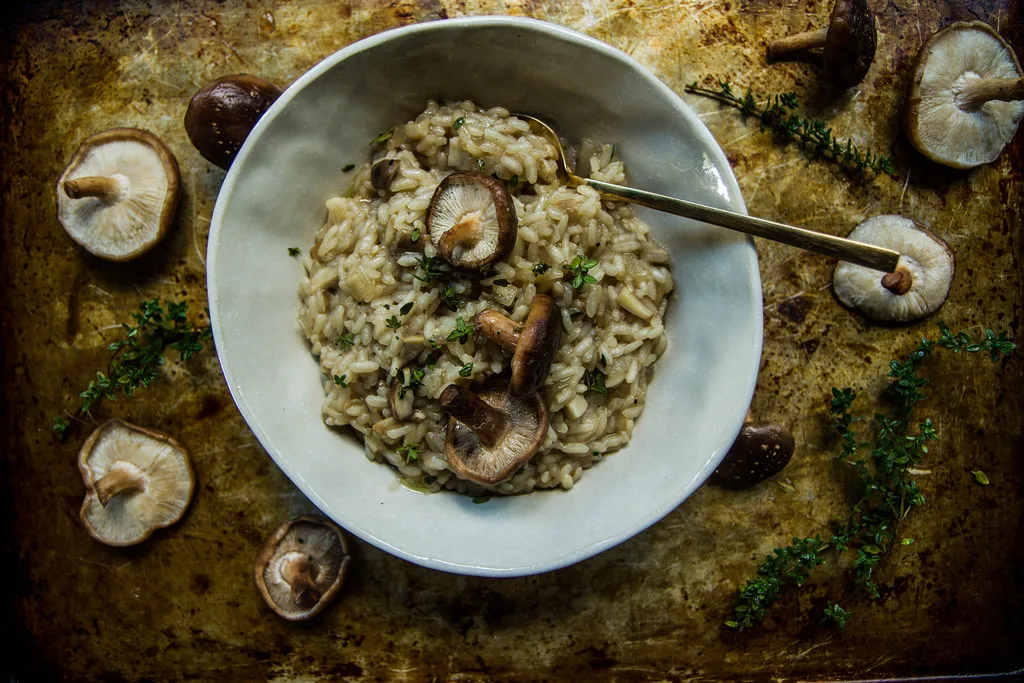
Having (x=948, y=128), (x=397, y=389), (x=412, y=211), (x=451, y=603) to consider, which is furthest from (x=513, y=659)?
(x=948, y=128)

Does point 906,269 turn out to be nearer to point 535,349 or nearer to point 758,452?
point 758,452

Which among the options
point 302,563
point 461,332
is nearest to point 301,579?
point 302,563

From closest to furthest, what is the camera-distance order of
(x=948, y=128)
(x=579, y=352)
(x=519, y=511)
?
1. (x=579, y=352)
2. (x=519, y=511)
3. (x=948, y=128)

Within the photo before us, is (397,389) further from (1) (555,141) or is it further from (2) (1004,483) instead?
(2) (1004,483)

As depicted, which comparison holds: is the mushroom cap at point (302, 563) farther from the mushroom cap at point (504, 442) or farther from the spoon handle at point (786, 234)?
the spoon handle at point (786, 234)

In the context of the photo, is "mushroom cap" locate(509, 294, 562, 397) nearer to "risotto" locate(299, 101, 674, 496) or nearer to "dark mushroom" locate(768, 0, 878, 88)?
"risotto" locate(299, 101, 674, 496)


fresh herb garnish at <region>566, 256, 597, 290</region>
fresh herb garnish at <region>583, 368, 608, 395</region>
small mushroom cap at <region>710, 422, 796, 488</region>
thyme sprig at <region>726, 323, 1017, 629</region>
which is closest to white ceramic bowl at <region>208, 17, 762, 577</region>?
fresh herb garnish at <region>583, 368, 608, 395</region>

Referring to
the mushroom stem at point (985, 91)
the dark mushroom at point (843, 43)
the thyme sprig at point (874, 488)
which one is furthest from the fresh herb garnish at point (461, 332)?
the mushroom stem at point (985, 91)

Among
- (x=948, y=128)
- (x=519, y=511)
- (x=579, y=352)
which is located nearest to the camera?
(x=579, y=352)
